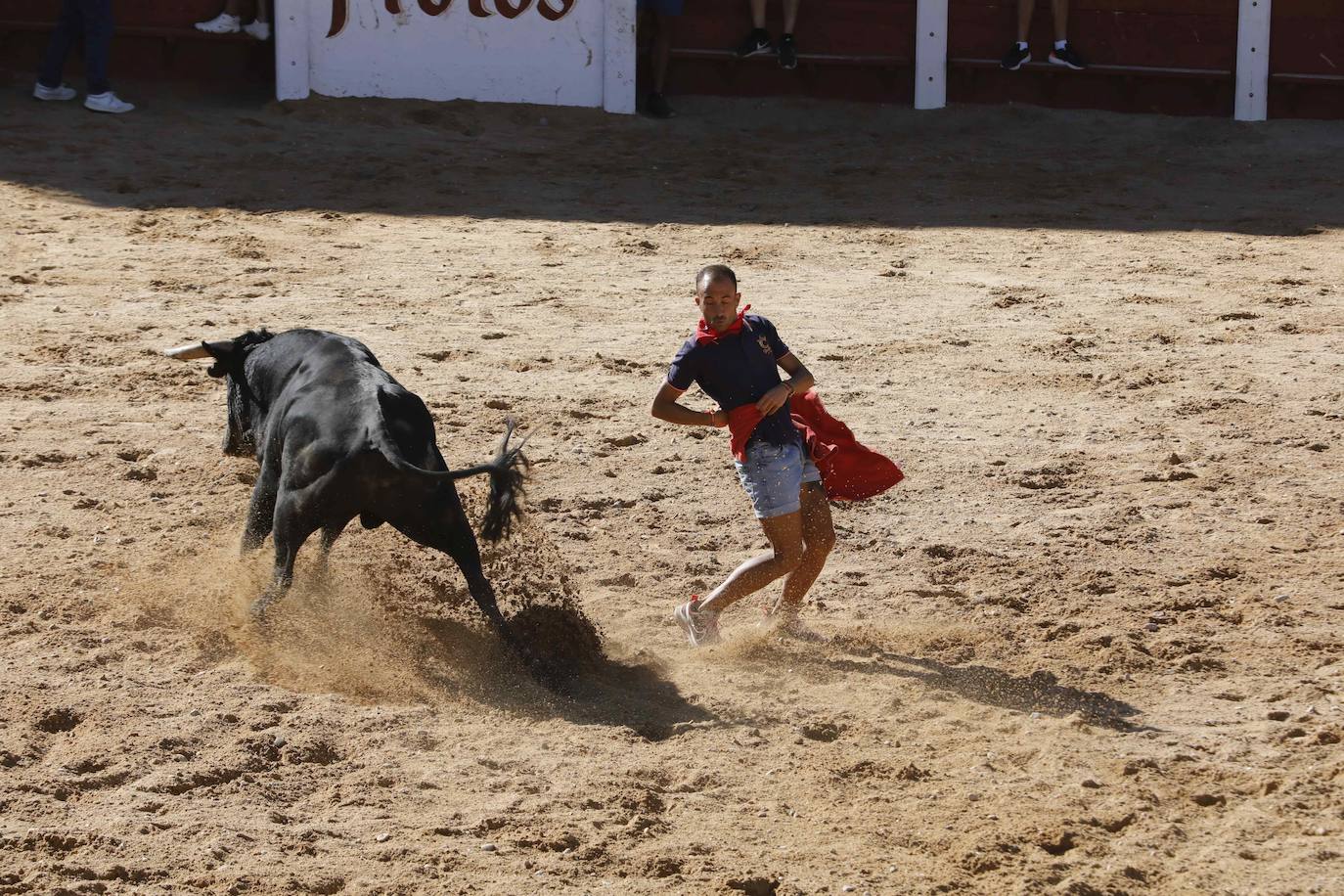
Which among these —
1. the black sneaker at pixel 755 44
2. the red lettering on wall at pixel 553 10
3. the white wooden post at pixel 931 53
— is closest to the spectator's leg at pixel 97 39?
the red lettering on wall at pixel 553 10

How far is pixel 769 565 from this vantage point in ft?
14.8

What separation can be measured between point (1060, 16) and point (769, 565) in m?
8.84

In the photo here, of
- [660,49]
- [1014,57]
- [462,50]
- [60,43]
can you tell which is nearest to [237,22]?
[60,43]

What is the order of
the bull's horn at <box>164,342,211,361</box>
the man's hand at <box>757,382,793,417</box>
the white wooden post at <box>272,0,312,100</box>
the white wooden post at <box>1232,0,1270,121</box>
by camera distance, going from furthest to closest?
the white wooden post at <box>1232,0,1270,121</box> < the white wooden post at <box>272,0,312,100</box> < the bull's horn at <box>164,342,211,361</box> < the man's hand at <box>757,382,793,417</box>

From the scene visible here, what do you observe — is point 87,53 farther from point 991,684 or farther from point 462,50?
point 991,684

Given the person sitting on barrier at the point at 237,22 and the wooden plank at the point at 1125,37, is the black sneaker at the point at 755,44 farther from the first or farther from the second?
the person sitting on barrier at the point at 237,22

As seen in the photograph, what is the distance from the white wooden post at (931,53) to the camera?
40.2 feet

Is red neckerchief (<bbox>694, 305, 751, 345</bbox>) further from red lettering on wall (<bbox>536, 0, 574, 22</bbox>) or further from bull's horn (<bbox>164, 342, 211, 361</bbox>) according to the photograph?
red lettering on wall (<bbox>536, 0, 574, 22</bbox>)

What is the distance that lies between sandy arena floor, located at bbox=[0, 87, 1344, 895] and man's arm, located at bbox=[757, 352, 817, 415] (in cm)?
75

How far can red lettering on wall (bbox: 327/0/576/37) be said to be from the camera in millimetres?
11562

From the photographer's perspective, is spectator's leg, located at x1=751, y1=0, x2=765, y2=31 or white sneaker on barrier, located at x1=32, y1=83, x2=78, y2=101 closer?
white sneaker on barrier, located at x1=32, y1=83, x2=78, y2=101

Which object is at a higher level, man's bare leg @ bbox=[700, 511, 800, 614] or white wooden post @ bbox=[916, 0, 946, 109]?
white wooden post @ bbox=[916, 0, 946, 109]

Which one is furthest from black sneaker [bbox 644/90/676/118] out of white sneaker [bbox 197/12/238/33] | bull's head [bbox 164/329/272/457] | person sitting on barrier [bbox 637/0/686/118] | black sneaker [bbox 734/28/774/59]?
bull's head [bbox 164/329/272/457]

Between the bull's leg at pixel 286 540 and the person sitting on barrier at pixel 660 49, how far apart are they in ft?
26.2
